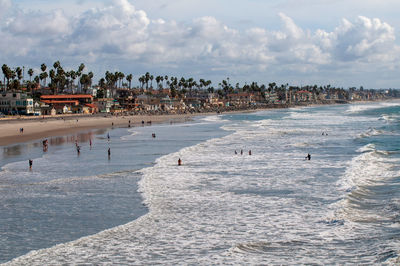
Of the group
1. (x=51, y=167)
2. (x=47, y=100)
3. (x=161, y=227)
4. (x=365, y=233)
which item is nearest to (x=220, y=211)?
(x=161, y=227)

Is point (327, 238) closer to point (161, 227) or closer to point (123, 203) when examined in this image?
point (161, 227)

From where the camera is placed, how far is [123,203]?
805 inches

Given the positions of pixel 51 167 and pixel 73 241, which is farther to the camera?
pixel 51 167

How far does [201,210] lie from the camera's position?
1939 centimetres

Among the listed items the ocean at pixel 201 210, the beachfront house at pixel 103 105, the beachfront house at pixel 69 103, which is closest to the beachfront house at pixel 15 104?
the beachfront house at pixel 69 103

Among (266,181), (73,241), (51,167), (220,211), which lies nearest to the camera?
(73,241)

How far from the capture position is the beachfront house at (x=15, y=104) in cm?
9406

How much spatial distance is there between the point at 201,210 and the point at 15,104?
84376mm

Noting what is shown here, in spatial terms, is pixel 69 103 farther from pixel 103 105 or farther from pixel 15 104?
pixel 15 104

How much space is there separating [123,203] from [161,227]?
393cm

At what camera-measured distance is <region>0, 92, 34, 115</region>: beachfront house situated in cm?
9406

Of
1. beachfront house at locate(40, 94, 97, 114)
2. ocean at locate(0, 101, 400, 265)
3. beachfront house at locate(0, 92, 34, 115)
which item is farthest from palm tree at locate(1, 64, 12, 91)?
ocean at locate(0, 101, 400, 265)

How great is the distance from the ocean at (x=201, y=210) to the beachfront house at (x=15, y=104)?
62838mm

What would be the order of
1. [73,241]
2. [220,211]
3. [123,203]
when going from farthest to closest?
[123,203] → [220,211] → [73,241]
